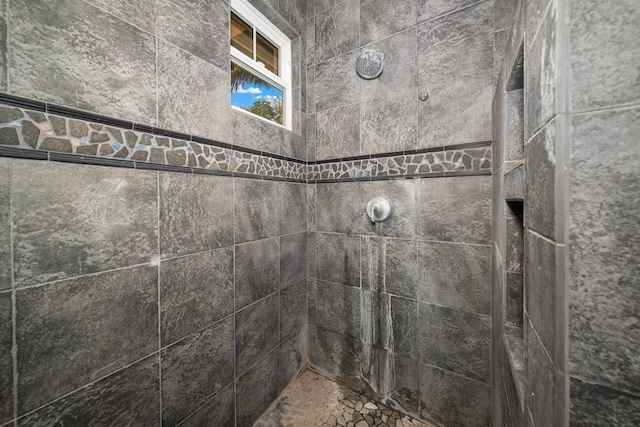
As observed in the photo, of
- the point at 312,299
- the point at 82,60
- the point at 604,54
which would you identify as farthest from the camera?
the point at 312,299

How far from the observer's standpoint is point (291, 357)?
1.79 m

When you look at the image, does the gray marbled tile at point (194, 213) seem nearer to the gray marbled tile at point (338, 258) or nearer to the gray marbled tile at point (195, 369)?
the gray marbled tile at point (195, 369)

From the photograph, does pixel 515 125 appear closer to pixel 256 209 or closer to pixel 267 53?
pixel 256 209

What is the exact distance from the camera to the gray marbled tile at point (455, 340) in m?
1.34

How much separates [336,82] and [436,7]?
2.42 feet

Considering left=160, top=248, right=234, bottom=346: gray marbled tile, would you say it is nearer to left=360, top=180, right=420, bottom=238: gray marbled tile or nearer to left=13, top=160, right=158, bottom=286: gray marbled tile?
left=13, top=160, right=158, bottom=286: gray marbled tile

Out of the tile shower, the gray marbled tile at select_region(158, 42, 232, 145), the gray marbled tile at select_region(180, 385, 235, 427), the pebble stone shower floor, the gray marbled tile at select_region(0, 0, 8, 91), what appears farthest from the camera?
the pebble stone shower floor

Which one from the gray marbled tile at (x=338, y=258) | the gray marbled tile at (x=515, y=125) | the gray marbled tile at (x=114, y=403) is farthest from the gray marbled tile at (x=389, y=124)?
the gray marbled tile at (x=114, y=403)

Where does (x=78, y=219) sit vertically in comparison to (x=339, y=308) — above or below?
above

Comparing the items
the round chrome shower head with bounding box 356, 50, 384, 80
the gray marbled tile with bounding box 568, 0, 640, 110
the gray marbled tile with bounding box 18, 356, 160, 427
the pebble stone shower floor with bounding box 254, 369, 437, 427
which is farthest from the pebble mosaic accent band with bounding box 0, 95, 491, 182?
the pebble stone shower floor with bounding box 254, 369, 437, 427

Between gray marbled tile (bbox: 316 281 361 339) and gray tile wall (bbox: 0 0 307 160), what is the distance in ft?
4.08

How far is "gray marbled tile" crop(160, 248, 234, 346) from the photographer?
3.41 ft

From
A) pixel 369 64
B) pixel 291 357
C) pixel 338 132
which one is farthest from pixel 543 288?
pixel 291 357

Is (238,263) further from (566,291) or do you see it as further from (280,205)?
(566,291)
